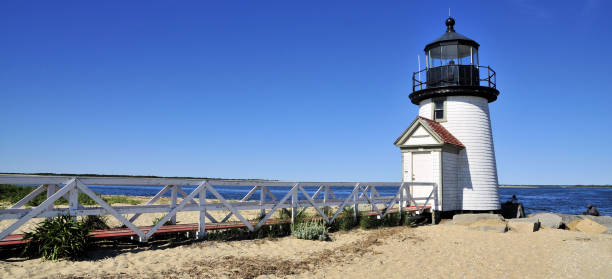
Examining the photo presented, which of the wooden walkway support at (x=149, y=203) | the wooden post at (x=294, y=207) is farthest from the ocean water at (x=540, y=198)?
the wooden post at (x=294, y=207)

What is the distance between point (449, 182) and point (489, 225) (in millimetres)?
2542

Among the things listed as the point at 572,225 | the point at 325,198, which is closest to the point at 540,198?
the point at 572,225

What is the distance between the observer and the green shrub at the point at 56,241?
6652 millimetres

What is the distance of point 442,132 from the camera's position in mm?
15312

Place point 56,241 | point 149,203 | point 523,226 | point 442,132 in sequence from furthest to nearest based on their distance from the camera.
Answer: point 442,132 < point 523,226 < point 149,203 < point 56,241

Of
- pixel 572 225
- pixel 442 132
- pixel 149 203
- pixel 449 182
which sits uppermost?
pixel 442 132

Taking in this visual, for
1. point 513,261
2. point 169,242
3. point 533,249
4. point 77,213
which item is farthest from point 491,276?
point 77,213

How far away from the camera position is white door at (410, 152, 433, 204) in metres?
15.4

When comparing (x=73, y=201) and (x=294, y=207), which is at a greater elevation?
(x=73, y=201)

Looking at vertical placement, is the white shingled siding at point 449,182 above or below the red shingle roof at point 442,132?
below

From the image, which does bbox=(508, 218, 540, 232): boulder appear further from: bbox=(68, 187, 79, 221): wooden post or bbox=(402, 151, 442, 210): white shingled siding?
bbox=(68, 187, 79, 221): wooden post

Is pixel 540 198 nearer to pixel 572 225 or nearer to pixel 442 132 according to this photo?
pixel 572 225

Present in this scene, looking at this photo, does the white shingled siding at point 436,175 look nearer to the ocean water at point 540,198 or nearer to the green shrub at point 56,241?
the green shrub at point 56,241

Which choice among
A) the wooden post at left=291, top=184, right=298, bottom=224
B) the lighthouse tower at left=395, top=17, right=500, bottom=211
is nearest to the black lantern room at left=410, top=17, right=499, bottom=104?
the lighthouse tower at left=395, top=17, right=500, bottom=211
